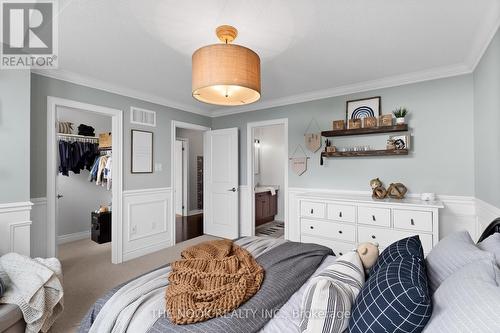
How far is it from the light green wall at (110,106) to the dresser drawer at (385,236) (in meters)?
2.97

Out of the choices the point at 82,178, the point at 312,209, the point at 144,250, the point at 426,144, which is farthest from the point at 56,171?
the point at 426,144

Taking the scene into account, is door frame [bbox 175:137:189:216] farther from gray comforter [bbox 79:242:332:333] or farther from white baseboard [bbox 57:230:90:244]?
gray comforter [bbox 79:242:332:333]

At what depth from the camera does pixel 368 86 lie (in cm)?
329

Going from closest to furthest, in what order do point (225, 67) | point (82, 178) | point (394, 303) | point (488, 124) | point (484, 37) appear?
point (394, 303) → point (225, 67) → point (484, 37) → point (488, 124) → point (82, 178)

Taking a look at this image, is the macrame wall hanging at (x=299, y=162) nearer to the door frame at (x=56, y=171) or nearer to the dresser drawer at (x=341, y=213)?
the dresser drawer at (x=341, y=213)

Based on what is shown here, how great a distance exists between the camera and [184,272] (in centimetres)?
140

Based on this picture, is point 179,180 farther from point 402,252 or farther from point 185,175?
point 402,252

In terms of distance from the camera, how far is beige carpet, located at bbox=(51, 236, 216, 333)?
2.27m

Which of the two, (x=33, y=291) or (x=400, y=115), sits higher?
(x=400, y=115)

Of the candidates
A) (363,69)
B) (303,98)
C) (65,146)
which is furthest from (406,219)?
(65,146)

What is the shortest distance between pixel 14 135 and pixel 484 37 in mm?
4218

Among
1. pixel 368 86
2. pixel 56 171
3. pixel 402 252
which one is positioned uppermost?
pixel 368 86

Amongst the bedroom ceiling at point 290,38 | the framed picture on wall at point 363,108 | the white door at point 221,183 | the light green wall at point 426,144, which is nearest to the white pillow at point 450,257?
the bedroom ceiling at point 290,38

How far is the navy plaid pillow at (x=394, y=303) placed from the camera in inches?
32.7
